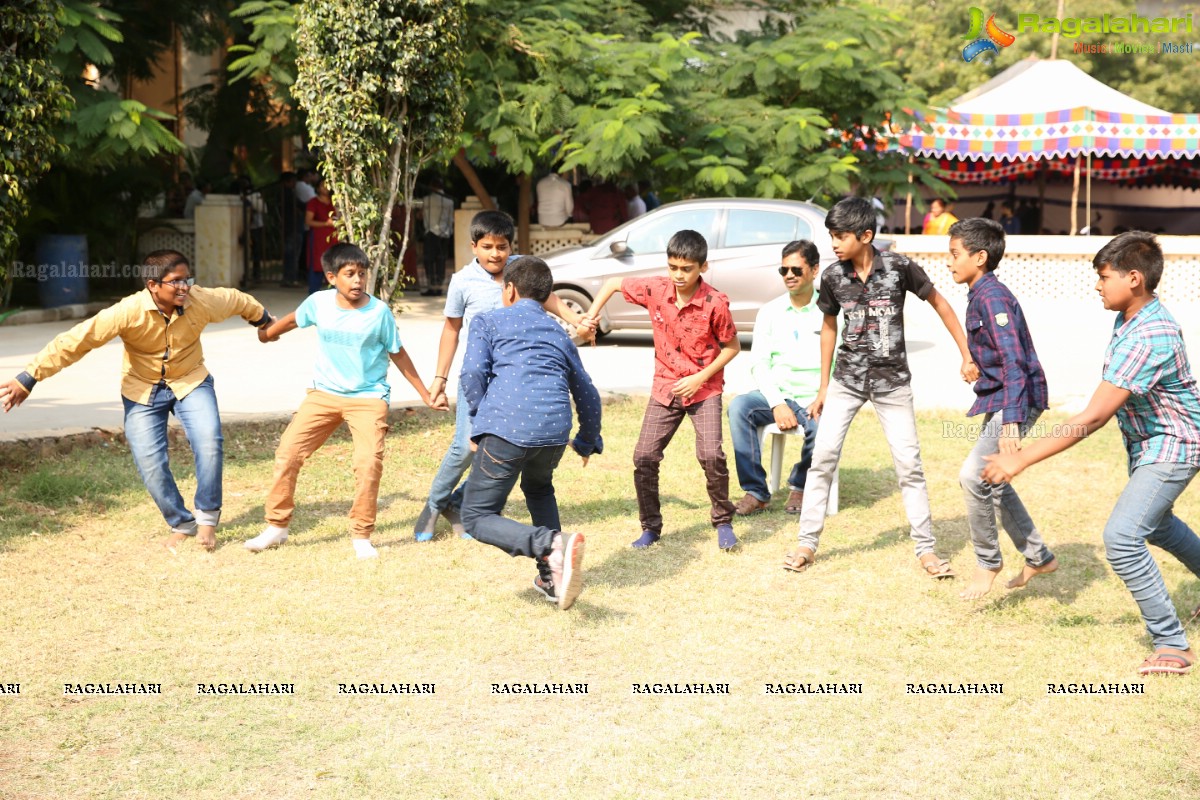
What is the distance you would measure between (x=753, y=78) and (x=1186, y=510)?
447 inches

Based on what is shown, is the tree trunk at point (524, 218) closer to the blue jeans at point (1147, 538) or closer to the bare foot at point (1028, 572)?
the bare foot at point (1028, 572)

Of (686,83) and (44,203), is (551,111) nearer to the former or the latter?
(686,83)

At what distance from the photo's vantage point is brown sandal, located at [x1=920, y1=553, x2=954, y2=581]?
604 centimetres

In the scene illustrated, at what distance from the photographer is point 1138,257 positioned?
189 inches

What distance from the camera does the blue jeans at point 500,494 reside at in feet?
17.3

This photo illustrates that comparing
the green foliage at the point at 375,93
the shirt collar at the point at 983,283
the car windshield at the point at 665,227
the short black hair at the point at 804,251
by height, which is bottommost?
the shirt collar at the point at 983,283

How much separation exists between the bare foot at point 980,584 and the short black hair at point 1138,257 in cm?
153

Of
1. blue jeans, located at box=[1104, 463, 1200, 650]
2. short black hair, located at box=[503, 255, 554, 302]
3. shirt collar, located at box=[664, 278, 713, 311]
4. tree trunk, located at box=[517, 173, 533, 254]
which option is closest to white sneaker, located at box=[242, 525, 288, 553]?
short black hair, located at box=[503, 255, 554, 302]

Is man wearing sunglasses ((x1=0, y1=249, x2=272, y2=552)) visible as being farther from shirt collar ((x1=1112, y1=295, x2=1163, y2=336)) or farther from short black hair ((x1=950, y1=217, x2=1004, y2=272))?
shirt collar ((x1=1112, y1=295, x2=1163, y2=336))

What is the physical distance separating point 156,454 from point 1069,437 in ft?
14.5

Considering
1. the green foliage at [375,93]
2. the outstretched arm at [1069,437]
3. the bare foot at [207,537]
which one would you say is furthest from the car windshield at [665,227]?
the outstretched arm at [1069,437]

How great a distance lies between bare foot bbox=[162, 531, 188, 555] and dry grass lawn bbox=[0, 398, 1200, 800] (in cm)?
8

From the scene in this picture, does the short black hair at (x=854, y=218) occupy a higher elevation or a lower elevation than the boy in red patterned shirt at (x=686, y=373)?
higher

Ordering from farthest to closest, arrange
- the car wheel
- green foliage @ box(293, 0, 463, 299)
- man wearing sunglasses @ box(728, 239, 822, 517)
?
the car wheel < green foliage @ box(293, 0, 463, 299) < man wearing sunglasses @ box(728, 239, 822, 517)
